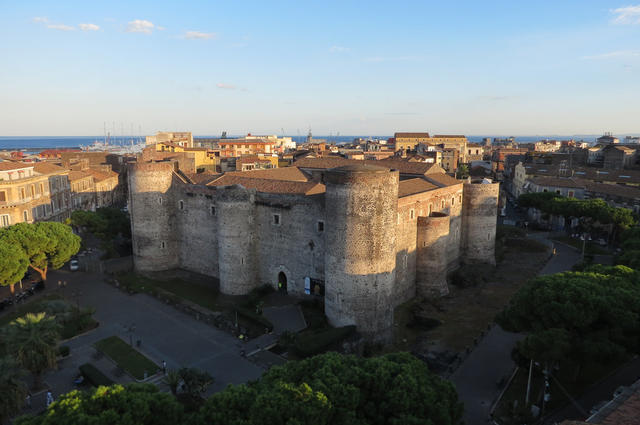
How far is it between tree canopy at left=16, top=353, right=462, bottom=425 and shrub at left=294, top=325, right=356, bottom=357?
9540 mm

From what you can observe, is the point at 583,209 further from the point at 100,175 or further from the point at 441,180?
the point at 100,175

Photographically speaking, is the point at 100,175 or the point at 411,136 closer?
the point at 100,175

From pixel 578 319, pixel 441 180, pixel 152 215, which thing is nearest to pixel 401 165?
pixel 441 180

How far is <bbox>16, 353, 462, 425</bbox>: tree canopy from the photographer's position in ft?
43.9

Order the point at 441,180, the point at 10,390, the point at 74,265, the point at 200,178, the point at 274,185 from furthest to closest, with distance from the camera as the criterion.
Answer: the point at 441,180 → the point at 74,265 → the point at 200,178 → the point at 274,185 → the point at 10,390

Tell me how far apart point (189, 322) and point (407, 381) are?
21393mm

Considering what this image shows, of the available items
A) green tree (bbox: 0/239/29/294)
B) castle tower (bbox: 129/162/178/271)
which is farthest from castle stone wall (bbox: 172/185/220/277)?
green tree (bbox: 0/239/29/294)

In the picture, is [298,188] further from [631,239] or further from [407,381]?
[631,239]

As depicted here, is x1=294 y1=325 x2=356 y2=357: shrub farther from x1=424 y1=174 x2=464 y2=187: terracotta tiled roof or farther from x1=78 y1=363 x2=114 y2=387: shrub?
x1=424 y1=174 x2=464 y2=187: terracotta tiled roof

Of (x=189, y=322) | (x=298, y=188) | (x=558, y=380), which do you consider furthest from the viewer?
(x=298, y=188)

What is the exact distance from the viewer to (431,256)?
36938 mm

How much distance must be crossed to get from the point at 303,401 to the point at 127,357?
18081mm

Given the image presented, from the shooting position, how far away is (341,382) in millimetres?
15195

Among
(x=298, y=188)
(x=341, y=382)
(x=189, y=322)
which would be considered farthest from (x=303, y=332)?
(x=341, y=382)
